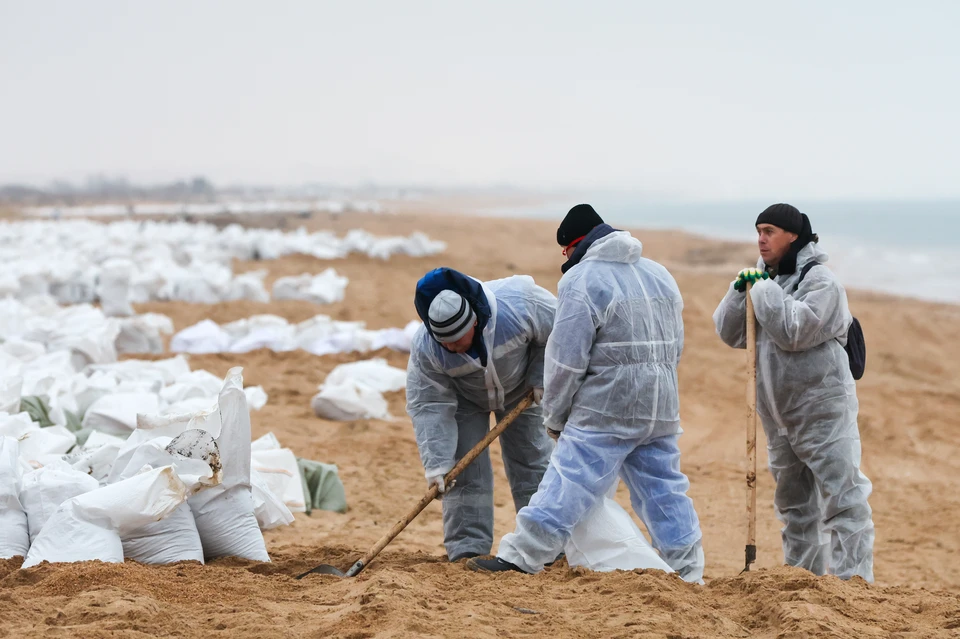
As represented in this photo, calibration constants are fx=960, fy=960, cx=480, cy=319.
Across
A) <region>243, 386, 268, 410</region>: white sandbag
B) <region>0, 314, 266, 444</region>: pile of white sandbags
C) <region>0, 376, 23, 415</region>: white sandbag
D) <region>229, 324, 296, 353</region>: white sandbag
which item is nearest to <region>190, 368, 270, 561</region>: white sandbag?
<region>0, 314, 266, 444</region>: pile of white sandbags

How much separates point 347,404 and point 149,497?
389cm

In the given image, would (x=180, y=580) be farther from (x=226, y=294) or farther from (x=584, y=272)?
(x=226, y=294)

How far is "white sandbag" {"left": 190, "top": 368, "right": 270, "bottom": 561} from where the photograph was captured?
3928 mm

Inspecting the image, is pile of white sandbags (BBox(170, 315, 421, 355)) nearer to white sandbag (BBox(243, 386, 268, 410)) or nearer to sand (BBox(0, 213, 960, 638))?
sand (BBox(0, 213, 960, 638))

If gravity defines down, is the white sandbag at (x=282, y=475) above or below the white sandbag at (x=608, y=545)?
below

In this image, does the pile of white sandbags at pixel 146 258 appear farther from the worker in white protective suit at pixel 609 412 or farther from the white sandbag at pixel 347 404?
the worker in white protective suit at pixel 609 412

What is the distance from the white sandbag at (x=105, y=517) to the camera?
3.57 meters

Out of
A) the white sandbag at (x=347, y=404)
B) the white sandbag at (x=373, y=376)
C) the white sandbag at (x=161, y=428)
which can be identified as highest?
the white sandbag at (x=161, y=428)

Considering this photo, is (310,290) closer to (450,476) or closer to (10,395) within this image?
(10,395)

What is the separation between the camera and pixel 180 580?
348cm

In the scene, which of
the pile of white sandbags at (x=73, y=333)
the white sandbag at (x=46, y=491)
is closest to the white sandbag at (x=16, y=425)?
the white sandbag at (x=46, y=491)

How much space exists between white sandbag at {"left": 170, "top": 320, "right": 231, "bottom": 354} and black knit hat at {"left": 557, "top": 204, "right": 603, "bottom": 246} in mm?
6304

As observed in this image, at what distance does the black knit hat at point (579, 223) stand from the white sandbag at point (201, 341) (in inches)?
248

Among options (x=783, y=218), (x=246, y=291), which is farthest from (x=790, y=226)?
(x=246, y=291)
